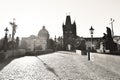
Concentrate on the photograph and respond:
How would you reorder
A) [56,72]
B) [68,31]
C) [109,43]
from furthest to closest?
[68,31] → [109,43] → [56,72]

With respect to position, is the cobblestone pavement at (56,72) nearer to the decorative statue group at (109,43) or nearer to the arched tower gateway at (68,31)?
the decorative statue group at (109,43)

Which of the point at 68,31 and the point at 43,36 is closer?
the point at 68,31

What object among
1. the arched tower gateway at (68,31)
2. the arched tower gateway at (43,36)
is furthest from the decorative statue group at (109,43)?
the arched tower gateway at (43,36)

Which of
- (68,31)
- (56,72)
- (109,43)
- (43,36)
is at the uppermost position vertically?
(68,31)

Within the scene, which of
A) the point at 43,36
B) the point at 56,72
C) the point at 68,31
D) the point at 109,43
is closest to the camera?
the point at 56,72

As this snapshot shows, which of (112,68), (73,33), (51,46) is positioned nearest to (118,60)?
(112,68)

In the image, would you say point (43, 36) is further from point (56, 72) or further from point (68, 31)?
point (56, 72)

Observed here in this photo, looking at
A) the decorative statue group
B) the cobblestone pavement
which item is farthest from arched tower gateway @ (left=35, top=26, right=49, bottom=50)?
the cobblestone pavement

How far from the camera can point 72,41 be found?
286 feet

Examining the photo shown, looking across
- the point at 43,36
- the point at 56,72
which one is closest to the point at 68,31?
the point at 43,36

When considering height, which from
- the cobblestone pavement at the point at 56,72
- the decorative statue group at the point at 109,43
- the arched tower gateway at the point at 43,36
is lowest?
the cobblestone pavement at the point at 56,72

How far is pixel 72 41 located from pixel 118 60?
77813 millimetres

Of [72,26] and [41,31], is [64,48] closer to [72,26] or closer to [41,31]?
[72,26]

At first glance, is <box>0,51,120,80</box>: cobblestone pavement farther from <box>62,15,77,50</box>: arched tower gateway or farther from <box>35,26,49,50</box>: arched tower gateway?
<box>35,26,49,50</box>: arched tower gateway
